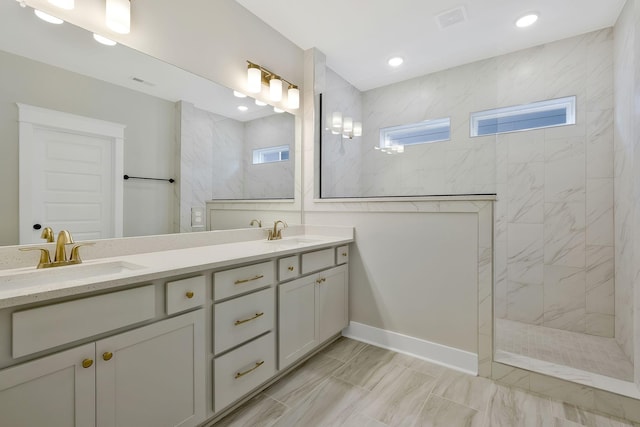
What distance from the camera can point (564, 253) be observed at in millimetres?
2525

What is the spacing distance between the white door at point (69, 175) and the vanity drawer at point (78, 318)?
1.87 feet

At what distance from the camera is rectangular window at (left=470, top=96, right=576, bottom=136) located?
8.36ft

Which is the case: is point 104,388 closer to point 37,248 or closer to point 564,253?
point 37,248

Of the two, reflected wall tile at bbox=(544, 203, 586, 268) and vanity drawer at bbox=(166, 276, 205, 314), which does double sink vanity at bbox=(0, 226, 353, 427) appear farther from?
reflected wall tile at bbox=(544, 203, 586, 268)

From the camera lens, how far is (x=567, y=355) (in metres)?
2.10

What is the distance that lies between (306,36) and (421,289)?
2374 mm

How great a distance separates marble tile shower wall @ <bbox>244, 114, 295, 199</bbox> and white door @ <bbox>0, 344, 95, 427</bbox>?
1.52 metres

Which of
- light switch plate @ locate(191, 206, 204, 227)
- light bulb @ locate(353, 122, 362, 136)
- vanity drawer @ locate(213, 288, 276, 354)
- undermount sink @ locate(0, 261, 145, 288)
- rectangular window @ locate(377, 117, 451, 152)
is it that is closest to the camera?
undermount sink @ locate(0, 261, 145, 288)

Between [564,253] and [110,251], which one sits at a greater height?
[110,251]

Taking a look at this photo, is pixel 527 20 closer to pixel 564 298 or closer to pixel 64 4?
A: pixel 564 298

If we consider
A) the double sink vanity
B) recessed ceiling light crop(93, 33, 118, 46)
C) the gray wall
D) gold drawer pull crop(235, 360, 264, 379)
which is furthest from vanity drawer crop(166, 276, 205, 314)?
recessed ceiling light crop(93, 33, 118, 46)

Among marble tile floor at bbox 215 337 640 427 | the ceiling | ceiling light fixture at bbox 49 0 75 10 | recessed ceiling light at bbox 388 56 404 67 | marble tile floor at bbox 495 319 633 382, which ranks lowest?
marble tile floor at bbox 215 337 640 427

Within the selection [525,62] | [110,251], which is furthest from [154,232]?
[525,62]

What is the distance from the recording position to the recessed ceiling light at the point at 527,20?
2227 mm
